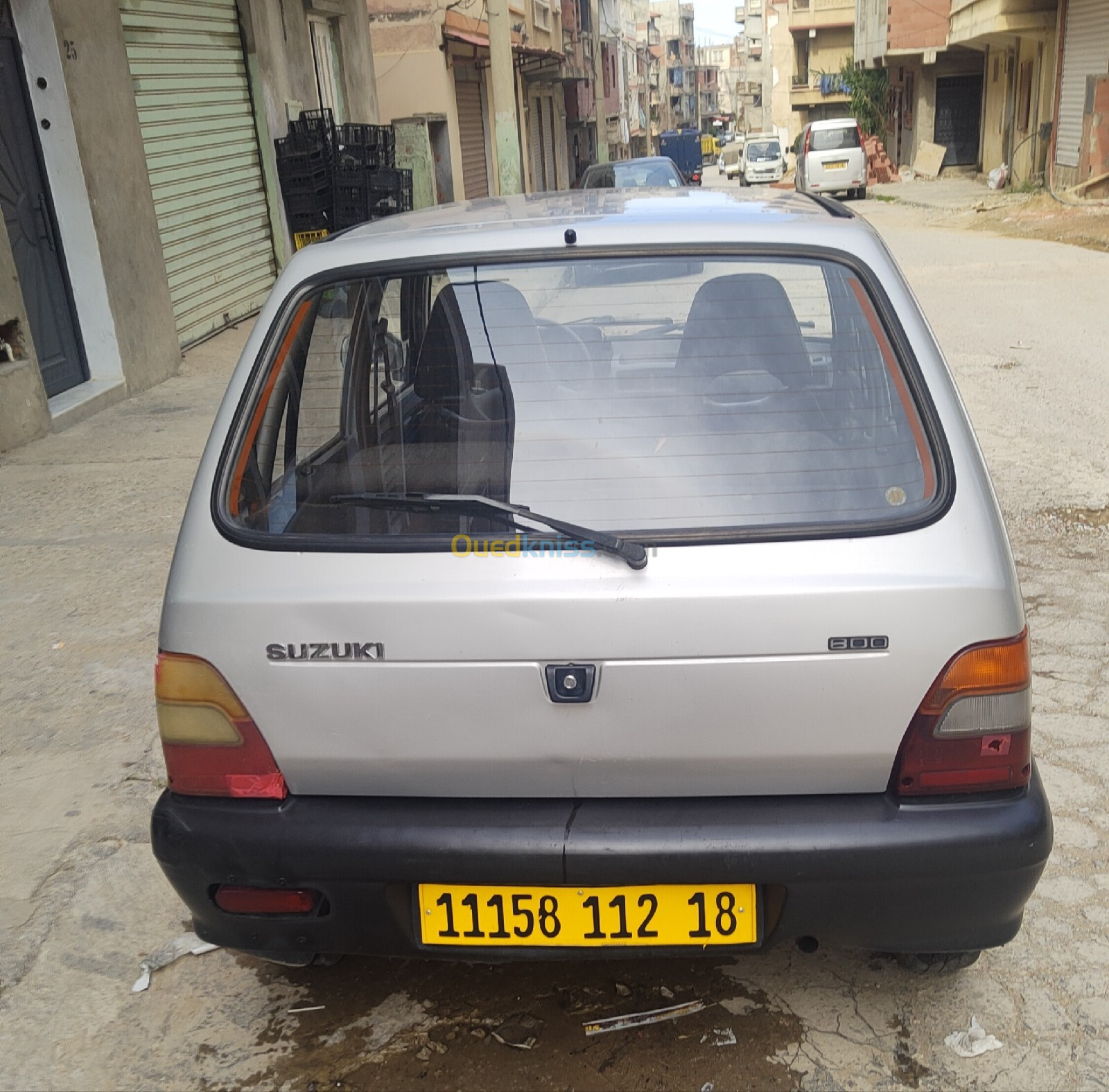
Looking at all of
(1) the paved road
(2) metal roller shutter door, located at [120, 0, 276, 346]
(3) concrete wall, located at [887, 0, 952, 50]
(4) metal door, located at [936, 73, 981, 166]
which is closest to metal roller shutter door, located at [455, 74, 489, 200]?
(2) metal roller shutter door, located at [120, 0, 276, 346]

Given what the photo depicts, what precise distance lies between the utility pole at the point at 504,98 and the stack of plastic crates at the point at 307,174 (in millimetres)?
1932

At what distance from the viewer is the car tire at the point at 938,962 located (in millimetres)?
2451

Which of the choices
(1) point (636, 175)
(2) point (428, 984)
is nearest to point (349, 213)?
(1) point (636, 175)

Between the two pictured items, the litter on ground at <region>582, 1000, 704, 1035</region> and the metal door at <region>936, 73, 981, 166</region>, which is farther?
the metal door at <region>936, 73, 981, 166</region>

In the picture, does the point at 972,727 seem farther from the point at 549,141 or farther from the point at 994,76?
the point at 549,141

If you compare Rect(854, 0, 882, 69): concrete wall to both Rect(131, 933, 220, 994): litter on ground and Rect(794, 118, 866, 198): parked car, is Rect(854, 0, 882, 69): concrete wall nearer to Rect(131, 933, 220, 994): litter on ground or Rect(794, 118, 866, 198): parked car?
Rect(794, 118, 866, 198): parked car

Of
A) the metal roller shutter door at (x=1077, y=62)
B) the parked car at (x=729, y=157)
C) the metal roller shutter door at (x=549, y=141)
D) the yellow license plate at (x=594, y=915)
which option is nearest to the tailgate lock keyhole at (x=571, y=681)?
the yellow license plate at (x=594, y=915)

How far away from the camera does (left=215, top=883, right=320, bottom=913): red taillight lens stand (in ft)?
7.11

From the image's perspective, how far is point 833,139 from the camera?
30.5m

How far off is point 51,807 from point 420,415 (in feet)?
6.33

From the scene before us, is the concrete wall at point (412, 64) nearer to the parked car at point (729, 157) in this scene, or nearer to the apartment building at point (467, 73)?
the apartment building at point (467, 73)

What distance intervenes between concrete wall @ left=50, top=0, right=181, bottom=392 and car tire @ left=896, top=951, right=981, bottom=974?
7950 mm

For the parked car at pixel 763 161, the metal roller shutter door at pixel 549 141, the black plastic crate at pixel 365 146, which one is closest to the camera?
the black plastic crate at pixel 365 146

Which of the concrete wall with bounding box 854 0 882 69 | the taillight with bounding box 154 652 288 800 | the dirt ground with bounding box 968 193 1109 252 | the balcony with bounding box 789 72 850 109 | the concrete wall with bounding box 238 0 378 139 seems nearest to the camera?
the taillight with bounding box 154 652 288 800
